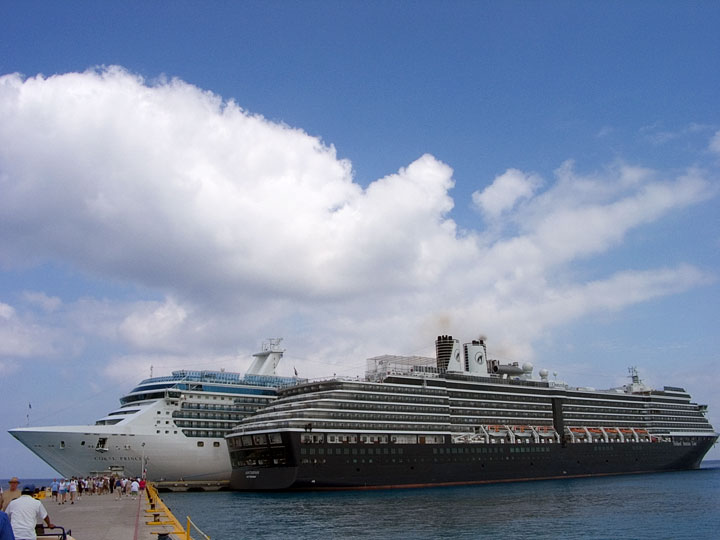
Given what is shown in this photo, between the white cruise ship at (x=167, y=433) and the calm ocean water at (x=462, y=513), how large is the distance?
7675mm

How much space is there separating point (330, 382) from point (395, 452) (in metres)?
12.8

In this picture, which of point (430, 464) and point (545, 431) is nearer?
point (430, 464)

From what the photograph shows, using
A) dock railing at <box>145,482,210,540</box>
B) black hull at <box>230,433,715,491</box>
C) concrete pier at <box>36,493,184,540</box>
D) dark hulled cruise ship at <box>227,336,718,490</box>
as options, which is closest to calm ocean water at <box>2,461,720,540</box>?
black hull at <box>230,433,715,491</box>

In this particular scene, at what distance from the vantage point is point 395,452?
8094 cm

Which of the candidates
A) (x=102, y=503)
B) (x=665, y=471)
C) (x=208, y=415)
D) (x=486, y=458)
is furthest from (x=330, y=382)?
(x=665, y=471)

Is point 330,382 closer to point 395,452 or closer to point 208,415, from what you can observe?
point 395,452

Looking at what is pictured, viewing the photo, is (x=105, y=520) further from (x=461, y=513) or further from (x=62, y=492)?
(x=461, y=513)

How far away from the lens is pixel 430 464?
8388 cm

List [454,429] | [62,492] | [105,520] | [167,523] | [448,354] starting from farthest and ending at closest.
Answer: [448,354]
[454,429]
[62,492]
[105,520]
[167,523]

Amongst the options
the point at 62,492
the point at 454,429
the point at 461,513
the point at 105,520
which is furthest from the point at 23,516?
the point at 454,429

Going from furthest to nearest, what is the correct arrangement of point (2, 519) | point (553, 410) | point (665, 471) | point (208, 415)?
point (665, 471) → point (553, 410) → point (208, 415) → point (2, 519)

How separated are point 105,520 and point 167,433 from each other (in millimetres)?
57155

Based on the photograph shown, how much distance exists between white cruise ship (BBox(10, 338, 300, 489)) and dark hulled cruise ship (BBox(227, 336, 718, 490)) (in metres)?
8.02

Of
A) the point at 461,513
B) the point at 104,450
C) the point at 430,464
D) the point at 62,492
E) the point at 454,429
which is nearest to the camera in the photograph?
the point at 62,492
